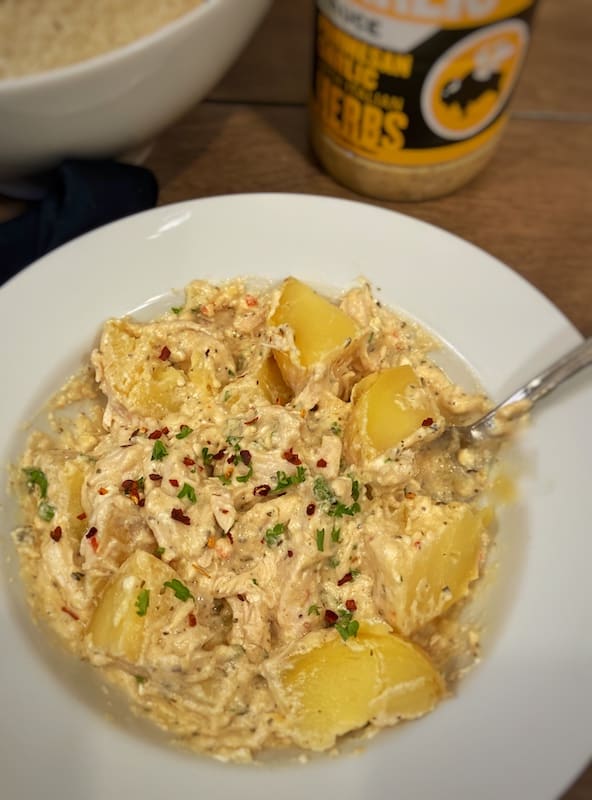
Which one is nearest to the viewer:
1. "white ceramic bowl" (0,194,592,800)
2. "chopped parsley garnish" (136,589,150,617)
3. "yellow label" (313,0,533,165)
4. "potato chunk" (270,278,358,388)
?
"white ceramic bowl" (0,194,592,800)

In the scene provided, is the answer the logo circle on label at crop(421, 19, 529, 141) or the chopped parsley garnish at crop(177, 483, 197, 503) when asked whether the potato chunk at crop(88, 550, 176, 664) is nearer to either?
the chopped parsley garnish at crop(177, 483, 197, 503)

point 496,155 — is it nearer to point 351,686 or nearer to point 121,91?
point 121,91

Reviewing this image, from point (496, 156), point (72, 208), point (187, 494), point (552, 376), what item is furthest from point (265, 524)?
point (496, 156)

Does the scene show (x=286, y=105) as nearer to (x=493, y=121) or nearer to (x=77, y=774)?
(x=493, y=121)

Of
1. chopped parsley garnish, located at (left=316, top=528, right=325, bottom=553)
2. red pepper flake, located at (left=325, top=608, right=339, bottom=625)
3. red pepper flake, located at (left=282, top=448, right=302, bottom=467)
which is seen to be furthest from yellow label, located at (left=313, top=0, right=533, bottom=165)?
red pepper flake, located at (left=325, top=608, right=339, bottom=625)

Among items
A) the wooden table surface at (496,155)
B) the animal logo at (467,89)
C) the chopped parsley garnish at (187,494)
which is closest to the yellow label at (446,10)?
the animal logo at (467,89)

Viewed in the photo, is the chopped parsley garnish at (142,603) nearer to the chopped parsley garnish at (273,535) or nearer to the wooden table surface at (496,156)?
the chopped parsley garnish at (273,535)

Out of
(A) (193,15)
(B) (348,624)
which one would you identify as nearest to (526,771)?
(B) (348,624)
